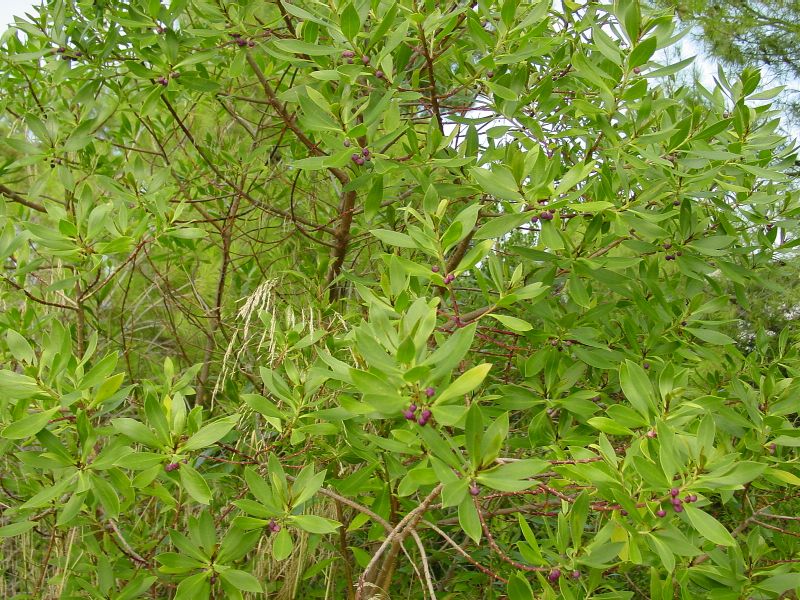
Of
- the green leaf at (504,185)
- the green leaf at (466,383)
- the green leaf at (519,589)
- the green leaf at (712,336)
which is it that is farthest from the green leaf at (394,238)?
the green leaf at (712,336)

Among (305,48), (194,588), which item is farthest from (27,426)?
(305,48)

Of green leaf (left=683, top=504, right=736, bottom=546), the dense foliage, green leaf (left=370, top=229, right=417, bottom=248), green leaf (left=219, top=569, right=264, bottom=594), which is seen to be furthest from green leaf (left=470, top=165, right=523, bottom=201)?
green leaf (left=219, top=569, right=264, bottom=594)

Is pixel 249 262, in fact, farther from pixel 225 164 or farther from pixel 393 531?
pixel 393 531

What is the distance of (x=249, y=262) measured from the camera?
7.70 ft

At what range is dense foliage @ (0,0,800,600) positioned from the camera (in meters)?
1.09

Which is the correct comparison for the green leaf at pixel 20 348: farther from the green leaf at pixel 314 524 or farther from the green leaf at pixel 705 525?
the green leaf at pixel 705 525

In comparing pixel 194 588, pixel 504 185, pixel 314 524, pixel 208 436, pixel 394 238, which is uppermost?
pixel 504 185

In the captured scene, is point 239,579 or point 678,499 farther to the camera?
point 239,579

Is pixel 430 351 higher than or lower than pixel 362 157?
lower

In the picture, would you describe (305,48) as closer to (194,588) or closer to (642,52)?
(642,52)

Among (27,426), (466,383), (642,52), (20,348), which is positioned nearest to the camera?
(466,383)

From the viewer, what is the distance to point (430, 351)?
140 centimetres

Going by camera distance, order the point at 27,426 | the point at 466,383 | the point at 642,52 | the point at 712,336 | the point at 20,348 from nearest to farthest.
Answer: the point at 466,383, the point at 27,426, the point at 20,348, the point at 642,52, the point at 712,336

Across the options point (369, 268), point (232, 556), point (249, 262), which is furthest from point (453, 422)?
point (249, 262)
